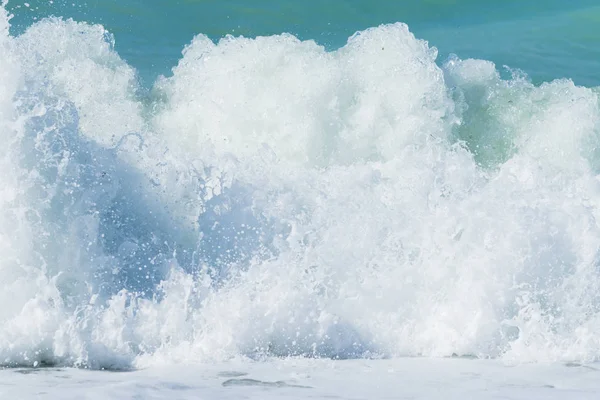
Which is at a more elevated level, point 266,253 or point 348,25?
point 348,25

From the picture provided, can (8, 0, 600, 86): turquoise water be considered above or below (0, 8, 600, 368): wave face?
above

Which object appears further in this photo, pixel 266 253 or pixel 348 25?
pixel 348 25

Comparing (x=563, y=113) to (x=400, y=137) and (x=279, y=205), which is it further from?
(x=279, y=205)

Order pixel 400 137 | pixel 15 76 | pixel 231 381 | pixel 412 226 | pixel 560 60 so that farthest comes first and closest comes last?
pixel 560 60 < pixel 400 137 < pixel 412 226 < pixel 15 76 < pixel 231 381

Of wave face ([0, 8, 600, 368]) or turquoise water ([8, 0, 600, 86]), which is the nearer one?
wave face ([0, 8, 600, 368])

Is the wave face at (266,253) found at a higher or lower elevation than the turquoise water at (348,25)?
lower

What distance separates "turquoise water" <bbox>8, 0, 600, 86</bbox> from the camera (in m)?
8.59

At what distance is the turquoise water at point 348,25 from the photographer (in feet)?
28.2

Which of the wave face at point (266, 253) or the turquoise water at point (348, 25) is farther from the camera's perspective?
the turquoise water at point (348, 25)

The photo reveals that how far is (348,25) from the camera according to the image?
30.4 ft

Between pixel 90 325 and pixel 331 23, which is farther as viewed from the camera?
pixel 331 23

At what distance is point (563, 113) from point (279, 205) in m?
3.09

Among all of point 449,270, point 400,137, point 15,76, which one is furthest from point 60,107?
point 400,137

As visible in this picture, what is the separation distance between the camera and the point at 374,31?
768cm
